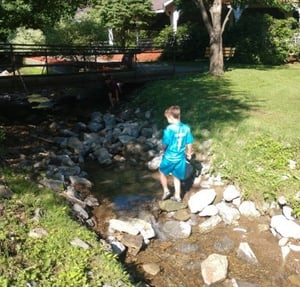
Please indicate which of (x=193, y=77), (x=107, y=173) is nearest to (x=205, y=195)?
(x=107, y=173)

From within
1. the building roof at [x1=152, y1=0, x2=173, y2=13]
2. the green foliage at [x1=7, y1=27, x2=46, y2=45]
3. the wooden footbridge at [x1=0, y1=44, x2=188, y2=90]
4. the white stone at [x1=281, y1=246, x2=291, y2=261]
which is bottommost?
the white stone at [x1=281, y1=246, x2=291, y2=261]

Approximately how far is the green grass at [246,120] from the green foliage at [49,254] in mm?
3249

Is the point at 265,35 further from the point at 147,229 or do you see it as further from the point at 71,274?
the point at 71,274

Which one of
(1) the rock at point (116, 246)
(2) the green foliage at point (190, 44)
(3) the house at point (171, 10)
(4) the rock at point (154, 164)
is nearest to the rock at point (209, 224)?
(1) the rock at point (116, 246)

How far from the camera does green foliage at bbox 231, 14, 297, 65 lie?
2242cm

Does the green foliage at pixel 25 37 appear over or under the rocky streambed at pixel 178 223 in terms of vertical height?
over

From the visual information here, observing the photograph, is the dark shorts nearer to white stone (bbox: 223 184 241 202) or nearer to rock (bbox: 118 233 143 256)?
white stone (bbox: 223 184 241 202)

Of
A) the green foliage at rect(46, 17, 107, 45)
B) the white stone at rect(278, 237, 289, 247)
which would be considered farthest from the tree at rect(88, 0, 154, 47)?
the white stone at rect(278, 237, 289, 247)

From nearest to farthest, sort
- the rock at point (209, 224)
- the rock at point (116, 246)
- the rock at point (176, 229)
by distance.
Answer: the rock at point (116, 246) < the rock at point (176, 229) < the rock at point (209, 224)

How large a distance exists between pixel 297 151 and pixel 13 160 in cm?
533

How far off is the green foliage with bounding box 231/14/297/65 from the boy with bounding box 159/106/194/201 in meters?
15.8

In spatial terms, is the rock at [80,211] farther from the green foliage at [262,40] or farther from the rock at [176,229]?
the green foliage at [262,40]

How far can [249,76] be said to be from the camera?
16719mm

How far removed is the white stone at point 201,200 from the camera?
756 centimetres
